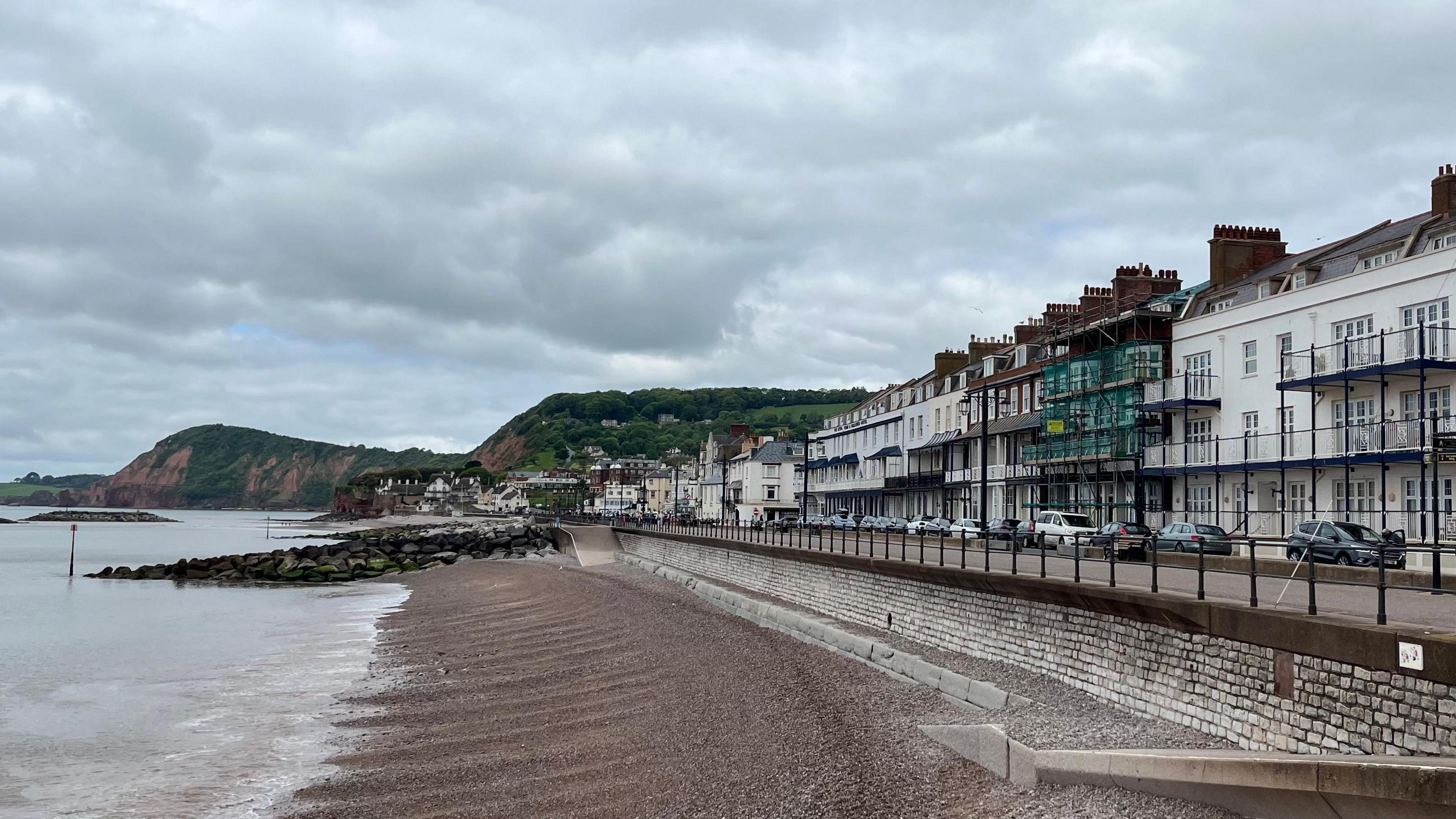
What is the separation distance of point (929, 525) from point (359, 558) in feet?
125

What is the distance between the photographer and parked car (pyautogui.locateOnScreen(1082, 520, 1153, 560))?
1697 centimetres

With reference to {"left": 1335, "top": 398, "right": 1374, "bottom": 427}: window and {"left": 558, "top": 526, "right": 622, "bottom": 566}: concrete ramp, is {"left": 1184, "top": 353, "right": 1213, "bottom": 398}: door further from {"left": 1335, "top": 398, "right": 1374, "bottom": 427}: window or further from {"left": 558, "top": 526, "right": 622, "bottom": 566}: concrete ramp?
{"left": 558, "top": 526, "right": 622, "bottom": 566}: concrete ramp

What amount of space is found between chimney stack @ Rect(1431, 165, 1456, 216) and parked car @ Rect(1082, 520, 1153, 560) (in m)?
12.6

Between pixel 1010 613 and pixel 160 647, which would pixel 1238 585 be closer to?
pixel 1010 613

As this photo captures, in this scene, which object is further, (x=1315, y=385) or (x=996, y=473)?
(x=996, y=473)

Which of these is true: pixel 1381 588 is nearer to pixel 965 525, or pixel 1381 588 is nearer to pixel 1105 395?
pixel 965 525

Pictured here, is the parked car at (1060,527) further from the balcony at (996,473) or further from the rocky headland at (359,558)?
the rocky headland at (359,558)

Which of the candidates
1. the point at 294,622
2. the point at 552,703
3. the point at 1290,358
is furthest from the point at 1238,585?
the point at 294,622

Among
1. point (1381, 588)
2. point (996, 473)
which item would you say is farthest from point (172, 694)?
point (996, 473)

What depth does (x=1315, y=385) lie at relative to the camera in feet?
105

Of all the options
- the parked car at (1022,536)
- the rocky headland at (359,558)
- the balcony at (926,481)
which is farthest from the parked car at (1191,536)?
the rocky headland at (359,558)

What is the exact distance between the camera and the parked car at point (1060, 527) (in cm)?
3281

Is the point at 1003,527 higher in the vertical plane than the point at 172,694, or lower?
higher

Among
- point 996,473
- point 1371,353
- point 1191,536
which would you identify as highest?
point 1371,353
